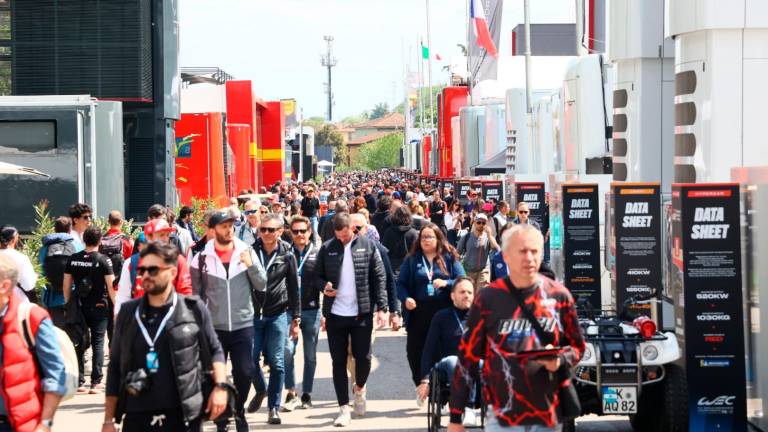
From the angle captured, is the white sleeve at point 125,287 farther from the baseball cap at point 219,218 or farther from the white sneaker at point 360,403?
the white sneaker at point 360,403

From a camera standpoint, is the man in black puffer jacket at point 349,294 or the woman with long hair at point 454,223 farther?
the woman with long hair at point 454,223

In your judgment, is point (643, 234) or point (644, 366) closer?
point (644, 366)

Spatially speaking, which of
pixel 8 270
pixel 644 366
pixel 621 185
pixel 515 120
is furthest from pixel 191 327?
pixel 515 120

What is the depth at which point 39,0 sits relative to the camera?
63.5 feet

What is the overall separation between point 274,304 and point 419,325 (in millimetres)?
1281

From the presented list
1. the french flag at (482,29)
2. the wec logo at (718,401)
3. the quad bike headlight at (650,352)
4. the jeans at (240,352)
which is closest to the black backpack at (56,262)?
the jeans at (240,352)

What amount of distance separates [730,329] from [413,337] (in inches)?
104

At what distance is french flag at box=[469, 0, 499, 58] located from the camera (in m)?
37.8

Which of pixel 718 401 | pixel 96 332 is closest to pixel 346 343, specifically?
pixel 96 332

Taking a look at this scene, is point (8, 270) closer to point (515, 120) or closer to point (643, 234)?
point (643, 234)

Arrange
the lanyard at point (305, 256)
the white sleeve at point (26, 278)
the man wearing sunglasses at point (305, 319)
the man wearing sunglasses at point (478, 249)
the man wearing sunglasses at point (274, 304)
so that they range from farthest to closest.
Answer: the man wearing sunglasses at point (478, 249) < the lanyard at point (305, 256) < the man wearing sunglasses at point (305, 319) < the man wearing sunglasses at point (274, 304) < the white sleeve at point (26, 278)

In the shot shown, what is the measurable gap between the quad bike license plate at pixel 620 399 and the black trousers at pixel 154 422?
13.7 ft

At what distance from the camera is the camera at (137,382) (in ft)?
20.5

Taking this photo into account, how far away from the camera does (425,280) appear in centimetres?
1106
